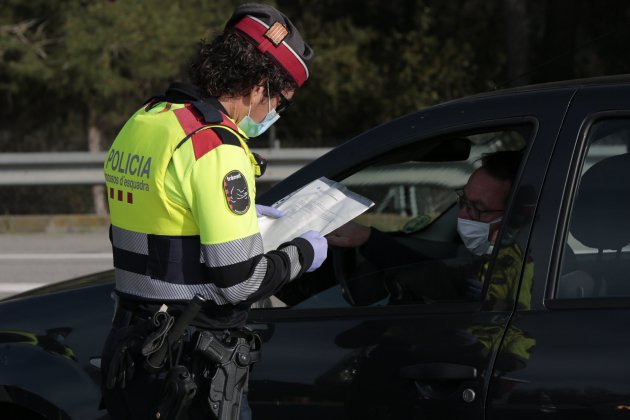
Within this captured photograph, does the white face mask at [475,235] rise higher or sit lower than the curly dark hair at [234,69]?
lower

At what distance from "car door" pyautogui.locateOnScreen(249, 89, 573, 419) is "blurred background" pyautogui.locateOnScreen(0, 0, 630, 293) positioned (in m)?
11.4

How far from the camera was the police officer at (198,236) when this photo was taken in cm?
246

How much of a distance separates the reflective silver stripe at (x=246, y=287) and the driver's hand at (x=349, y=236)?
725 millimetres

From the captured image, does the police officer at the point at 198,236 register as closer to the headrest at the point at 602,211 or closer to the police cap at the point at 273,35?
the police cap at the point at 273,35

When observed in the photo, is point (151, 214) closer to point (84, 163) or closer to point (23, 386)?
point (23, 386)

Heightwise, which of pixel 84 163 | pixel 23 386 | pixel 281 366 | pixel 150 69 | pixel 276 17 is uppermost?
pixel 150 69

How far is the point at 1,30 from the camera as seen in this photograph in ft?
59.7

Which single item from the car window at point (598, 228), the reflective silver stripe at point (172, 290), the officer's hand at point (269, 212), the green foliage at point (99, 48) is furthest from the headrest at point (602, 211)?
the green foliage at point (99, 48)

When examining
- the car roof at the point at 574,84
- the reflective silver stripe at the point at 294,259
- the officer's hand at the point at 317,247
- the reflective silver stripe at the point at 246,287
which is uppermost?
the car roof at the point at 574,84

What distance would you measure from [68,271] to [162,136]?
6071 mm

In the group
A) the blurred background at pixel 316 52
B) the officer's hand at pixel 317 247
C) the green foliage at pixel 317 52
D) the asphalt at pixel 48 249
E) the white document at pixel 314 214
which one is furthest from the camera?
the green foliage at pixel 317 52

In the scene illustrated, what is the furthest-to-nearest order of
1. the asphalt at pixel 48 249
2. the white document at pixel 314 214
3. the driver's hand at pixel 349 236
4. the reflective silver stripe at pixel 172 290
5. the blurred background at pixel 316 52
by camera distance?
the blurred background at pixel 316 52
the asphalt at pixel 48 249
the driver's hand at pixel 349 236
the white document at pixel 314 214
the reflective silver stripe at pixel 172 290

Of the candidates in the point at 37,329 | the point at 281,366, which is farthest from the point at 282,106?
the point at 37,329

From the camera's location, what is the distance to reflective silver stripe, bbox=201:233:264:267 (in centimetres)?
245
